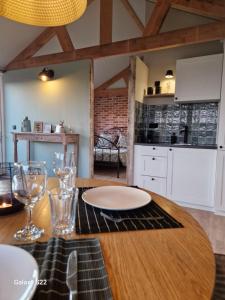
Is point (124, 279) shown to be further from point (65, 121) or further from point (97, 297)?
point (65, 121)

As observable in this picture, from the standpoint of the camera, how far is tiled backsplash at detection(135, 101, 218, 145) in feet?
11.5

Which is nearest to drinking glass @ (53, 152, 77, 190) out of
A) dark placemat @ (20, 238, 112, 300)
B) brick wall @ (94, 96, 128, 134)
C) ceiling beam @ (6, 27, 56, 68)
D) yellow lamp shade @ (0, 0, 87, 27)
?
dark placemat @ (20, 238, 112, 300)

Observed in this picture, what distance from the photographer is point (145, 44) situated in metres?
3.10

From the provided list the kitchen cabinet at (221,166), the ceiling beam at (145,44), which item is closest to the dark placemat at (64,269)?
the kitchen cabinet at (221,166)

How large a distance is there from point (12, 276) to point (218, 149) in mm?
2842

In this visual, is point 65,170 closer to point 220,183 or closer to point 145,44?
point 220,183

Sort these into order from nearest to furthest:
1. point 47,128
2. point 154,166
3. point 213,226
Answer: point 213,226 < point 154,166 < point 47,128

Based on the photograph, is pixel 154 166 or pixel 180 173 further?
pixel 154 166

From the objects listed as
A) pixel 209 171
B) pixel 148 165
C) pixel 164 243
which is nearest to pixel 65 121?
pixel 148 165

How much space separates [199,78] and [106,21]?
170 cm

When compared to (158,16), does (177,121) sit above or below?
below

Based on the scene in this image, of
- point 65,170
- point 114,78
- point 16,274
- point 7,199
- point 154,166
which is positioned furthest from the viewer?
point 114,78

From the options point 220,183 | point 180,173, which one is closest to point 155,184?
point 180,173

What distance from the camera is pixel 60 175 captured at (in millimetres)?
1133
